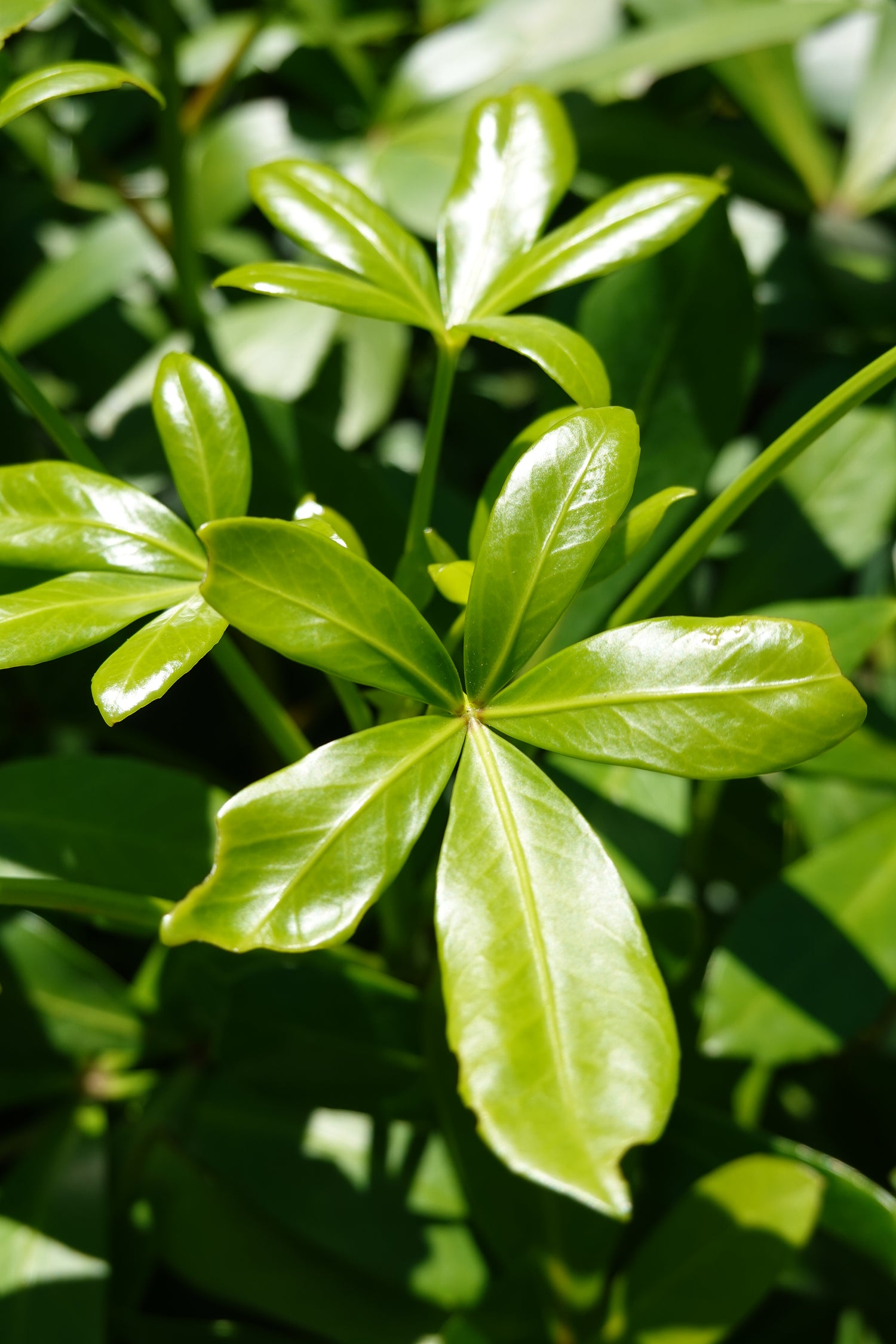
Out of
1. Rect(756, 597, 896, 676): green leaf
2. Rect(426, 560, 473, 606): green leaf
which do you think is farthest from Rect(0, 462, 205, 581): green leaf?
Rect(756, 597, 896, 676): green leaf

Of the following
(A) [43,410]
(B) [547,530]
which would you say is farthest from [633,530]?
(A) [43,410]

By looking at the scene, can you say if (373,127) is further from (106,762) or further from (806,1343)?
(806,1343)

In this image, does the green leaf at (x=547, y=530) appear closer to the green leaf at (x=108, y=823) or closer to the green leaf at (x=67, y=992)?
the green leaf at (x=108, y=823)

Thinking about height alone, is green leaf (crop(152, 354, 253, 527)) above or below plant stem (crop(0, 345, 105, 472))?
below

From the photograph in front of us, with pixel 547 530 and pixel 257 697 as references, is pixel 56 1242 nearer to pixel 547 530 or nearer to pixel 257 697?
pixel 257 697

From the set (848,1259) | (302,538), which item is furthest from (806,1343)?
(302,538)

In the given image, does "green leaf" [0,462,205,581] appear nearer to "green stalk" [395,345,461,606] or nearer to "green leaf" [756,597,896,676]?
"green stalk" [395,345,461,606]

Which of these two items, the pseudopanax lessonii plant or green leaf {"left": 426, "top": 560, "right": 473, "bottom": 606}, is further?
green leaf {"left": 426, "top": 560, "right": 473, "bottom": 606}
